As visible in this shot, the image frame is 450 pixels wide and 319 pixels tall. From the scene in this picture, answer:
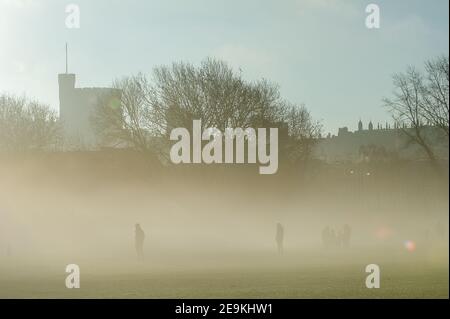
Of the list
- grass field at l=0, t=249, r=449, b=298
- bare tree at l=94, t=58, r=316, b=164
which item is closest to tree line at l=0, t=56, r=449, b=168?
bare tree at l=94, t=58, r=316, b=164

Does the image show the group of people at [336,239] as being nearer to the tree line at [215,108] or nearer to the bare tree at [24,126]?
the tree line at [215,108]

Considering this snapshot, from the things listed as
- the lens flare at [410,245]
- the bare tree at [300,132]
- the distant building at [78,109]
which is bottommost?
the lens flare at [410,245]

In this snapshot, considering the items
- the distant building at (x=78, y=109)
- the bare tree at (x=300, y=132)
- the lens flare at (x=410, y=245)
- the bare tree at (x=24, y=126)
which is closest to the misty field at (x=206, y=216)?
the lens flare at (x=410, y=245)

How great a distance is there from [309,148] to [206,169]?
896 cm

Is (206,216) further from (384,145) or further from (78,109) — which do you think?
(384,145)

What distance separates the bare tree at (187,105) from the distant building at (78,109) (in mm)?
2051

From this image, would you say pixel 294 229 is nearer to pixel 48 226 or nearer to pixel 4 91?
pixel 48 226

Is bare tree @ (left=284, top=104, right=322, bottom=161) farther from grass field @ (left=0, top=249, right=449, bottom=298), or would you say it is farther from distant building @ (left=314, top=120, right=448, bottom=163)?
grass field @ (left=0, top=249, right=449, bottom=298)

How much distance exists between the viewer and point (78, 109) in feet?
229

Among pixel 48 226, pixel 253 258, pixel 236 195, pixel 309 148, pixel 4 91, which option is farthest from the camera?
pixel 4 91

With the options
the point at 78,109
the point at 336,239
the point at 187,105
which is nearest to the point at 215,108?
the point at 187,105

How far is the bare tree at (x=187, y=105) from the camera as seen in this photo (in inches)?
1898

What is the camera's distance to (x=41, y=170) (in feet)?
165
